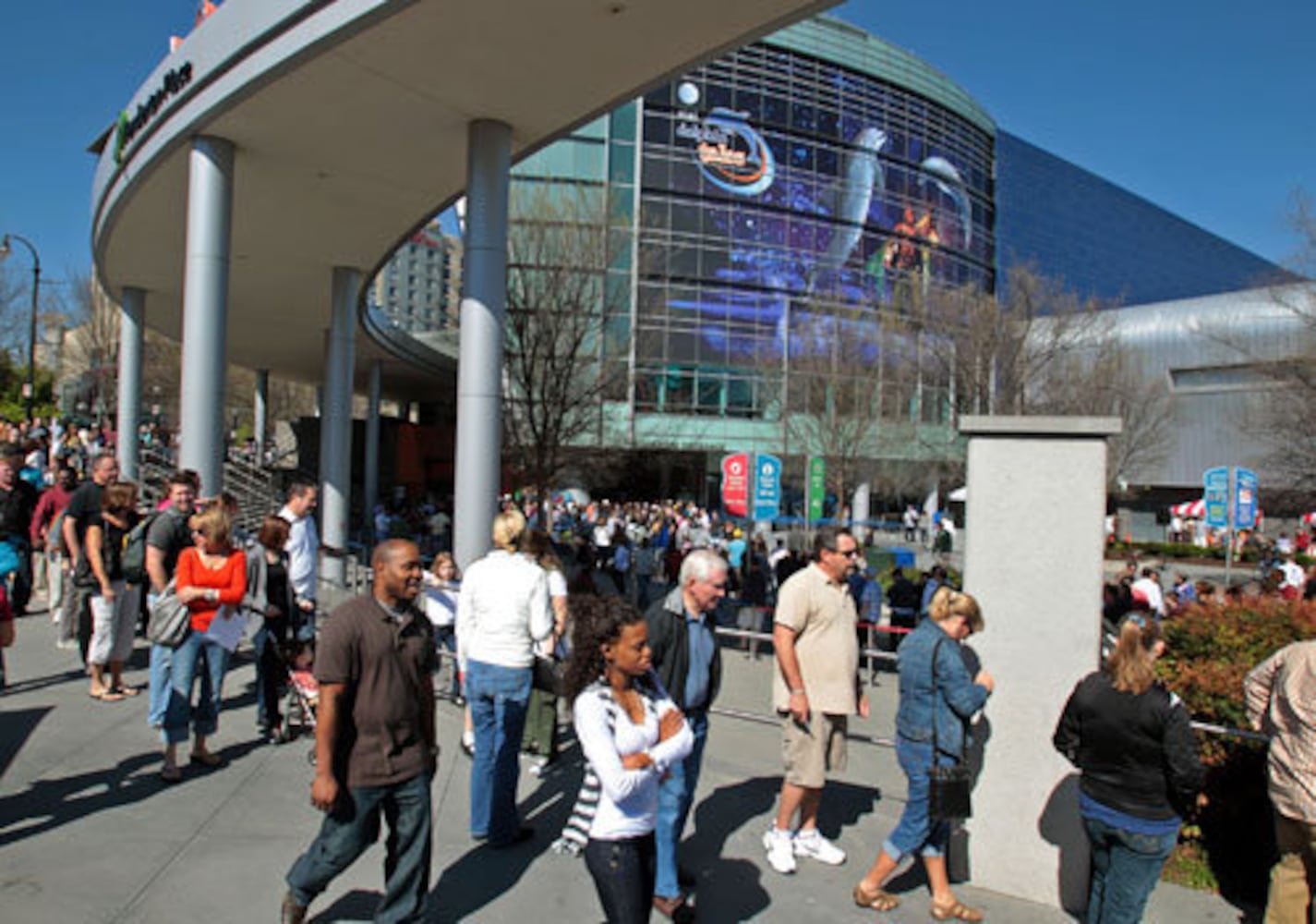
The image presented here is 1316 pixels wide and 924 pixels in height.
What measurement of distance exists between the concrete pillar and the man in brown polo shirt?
295 centimetres

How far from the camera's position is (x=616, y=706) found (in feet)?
10.2

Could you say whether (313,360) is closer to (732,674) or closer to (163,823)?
(732,674)

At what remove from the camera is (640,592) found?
17938 millimetres

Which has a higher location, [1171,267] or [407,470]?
[1171,267]

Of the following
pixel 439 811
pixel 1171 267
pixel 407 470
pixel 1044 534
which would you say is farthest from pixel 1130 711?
pixel 1171 267

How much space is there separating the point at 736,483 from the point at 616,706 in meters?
12.3

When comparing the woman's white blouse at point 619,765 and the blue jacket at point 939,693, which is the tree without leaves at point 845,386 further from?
the woman's white blouse at point 619,765

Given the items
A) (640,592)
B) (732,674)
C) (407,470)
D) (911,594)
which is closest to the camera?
(732,674)

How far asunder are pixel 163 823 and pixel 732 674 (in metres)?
7.90

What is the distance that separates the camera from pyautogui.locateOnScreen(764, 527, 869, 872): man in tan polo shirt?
4.88 m

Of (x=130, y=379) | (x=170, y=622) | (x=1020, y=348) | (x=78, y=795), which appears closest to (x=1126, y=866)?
(x=170, y=622)

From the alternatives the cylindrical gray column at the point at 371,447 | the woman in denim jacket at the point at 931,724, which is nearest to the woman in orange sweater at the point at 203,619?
the woman in denim jacket at the point at 931,724

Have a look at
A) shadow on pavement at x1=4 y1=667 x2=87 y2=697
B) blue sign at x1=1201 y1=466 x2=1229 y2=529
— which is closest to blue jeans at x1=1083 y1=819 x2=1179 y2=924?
shadow on pavement at x1=4 y1=667 x2=87 y2=697

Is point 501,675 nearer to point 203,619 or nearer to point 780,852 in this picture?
point 780,852
